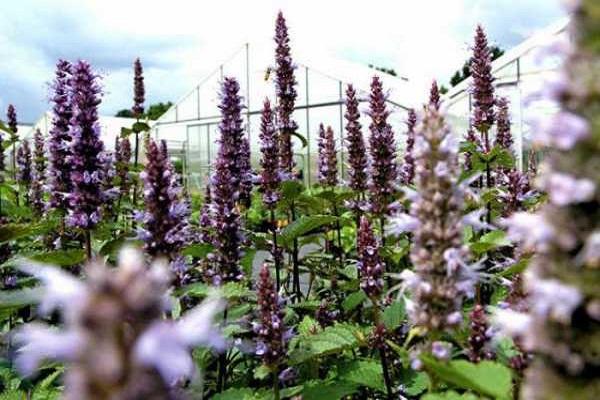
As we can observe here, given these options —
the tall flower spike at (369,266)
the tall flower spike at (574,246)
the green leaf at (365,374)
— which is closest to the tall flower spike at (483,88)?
the tall flower spike at (369,266)

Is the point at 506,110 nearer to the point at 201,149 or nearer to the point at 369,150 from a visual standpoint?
the point at 369,150

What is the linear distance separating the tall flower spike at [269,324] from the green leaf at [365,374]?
0.45 metres

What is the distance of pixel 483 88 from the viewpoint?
18.8 ft

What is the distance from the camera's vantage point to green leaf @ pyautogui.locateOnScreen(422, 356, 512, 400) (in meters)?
1.93

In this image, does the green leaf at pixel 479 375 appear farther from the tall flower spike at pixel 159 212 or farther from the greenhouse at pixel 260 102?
the greenhouse at pixel 260 102

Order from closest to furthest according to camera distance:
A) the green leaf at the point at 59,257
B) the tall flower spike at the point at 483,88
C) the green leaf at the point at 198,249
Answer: the green leaf at the point at 59,257
the green leaf at the point at 198,249
the tall flower spike at the point at 483,88

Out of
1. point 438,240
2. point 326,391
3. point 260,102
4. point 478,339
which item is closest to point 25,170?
point 326,391

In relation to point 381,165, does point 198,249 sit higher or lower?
lower

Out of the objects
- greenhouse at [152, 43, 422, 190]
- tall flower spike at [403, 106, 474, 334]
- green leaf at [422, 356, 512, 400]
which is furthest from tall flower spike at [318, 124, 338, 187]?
greenhouse at [152, 43, 422, 190]

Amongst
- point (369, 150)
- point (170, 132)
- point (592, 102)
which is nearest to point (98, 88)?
point (369, 150)

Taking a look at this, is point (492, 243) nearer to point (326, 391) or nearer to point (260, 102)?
point (326, 391)

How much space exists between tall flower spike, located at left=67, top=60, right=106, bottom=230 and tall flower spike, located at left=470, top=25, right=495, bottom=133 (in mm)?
2866

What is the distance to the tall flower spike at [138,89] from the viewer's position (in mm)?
7555

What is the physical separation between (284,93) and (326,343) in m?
3.44
